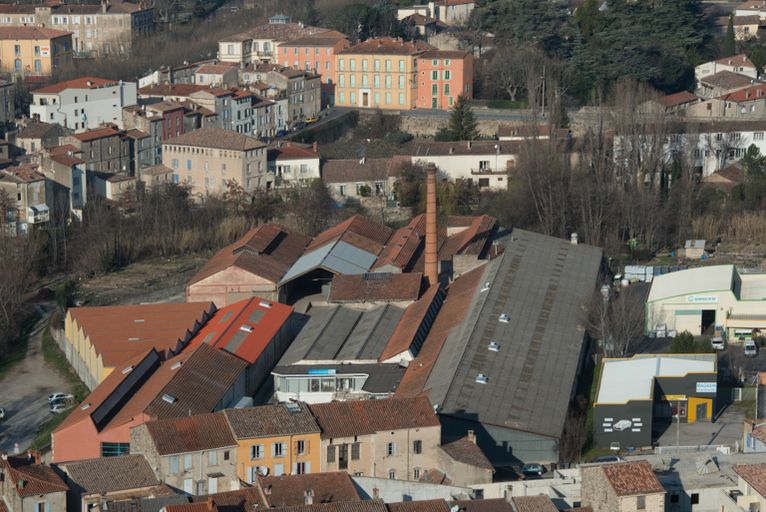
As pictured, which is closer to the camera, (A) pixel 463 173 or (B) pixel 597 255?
(B) pixel 597 255

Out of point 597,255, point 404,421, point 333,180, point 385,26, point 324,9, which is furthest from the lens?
point 324,9

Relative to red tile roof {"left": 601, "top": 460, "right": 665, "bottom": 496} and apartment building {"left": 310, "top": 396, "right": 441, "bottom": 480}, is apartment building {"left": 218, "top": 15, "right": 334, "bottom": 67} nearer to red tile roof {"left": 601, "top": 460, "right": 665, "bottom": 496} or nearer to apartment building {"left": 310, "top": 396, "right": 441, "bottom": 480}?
apartment building {"left": 310, "top": 396, "right": 441, "bottom": 480}

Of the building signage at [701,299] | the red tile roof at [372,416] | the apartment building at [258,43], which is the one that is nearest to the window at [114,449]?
the red tile roof at [372,416]

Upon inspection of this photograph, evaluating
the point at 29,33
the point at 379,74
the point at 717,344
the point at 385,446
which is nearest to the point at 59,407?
the point at 385,446

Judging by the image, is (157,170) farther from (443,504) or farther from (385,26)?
(443,504)

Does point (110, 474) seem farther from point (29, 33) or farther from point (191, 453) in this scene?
point (29, 33)

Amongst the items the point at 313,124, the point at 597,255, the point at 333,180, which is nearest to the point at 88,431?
the point at 597,255

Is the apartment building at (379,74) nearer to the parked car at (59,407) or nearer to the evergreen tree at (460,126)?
the evergreen tree at (460,126)
